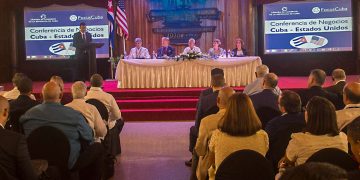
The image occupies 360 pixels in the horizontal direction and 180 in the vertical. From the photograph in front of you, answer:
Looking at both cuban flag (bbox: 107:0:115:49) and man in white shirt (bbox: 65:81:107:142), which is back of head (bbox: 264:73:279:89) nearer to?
man in white shirt (bbox: 65:81:107:142)

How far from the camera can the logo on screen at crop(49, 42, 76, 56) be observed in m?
14.1

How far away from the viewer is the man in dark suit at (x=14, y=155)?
296 cm

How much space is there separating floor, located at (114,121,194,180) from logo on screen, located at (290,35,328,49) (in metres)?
6.02

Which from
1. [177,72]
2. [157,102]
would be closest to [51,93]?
[157,102]

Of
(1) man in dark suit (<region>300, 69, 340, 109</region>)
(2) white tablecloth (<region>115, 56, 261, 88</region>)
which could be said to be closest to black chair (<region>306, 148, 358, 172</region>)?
(1) man in dark suit (<region>300, 69, 340, 109</region>)

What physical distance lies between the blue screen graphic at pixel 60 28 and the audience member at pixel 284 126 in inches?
418

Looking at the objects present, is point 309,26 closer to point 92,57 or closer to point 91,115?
point 92,57

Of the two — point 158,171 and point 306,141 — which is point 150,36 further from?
point 306,141

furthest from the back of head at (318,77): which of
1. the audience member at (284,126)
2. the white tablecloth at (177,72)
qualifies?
the white tablecloth at (177,72)

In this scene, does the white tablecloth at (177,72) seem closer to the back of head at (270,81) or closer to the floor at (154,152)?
the floor at (154,152)

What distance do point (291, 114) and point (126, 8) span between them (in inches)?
416

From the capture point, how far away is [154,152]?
647 centimetres

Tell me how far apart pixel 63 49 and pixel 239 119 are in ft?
38.0

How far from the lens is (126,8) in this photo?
1389cm
